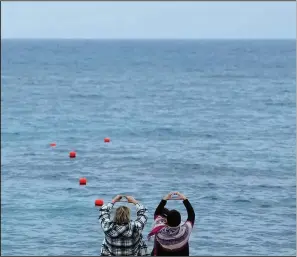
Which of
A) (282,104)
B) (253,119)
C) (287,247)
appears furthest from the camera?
(282,104)

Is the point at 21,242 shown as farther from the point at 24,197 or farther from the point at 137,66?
the point at 137,66

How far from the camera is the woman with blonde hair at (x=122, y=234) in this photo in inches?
372

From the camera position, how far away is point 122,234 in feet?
31.1

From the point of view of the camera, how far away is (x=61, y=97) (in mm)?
79625

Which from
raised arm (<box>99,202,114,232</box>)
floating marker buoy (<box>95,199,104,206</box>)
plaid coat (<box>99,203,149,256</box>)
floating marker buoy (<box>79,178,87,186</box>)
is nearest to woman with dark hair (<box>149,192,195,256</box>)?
plaid coat (<box>99,203,149,256</box>)

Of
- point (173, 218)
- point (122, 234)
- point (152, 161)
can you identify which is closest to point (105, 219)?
point (122, 234)

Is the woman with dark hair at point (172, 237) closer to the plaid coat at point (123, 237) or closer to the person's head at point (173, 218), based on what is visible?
the person's head at point (173, 218)

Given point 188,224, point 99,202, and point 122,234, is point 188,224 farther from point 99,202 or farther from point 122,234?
point 99,202

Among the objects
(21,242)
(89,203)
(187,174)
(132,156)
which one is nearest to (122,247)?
(21,242)

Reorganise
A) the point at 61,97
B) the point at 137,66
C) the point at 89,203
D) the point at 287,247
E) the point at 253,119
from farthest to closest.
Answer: the point at 137,66 < the point at 61,97 < the point at 253,119 < the point at 89,203 < the point at 287,247

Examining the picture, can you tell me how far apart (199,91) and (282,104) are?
1503cm

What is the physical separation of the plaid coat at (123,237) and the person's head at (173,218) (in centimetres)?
30

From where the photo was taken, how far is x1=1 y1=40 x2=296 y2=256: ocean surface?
28.5 metres

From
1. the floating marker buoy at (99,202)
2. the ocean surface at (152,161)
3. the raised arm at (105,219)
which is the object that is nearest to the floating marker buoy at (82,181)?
the ocean surface at (152,161)
